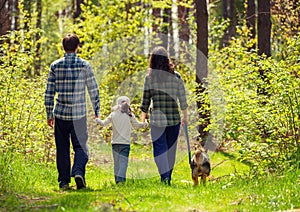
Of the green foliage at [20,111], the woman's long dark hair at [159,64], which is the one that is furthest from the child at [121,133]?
the green foliage at [20,111]

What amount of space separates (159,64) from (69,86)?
146 cm

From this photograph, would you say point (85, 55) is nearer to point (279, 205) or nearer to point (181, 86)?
point (181, 86)

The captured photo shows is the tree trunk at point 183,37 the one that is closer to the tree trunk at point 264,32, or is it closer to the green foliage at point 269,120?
the tree trunk at point 264,32

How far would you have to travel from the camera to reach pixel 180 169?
13.0m

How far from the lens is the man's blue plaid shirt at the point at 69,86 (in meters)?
8.07

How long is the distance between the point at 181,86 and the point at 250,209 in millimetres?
3029

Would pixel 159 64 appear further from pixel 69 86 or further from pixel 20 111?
pixel 20 111

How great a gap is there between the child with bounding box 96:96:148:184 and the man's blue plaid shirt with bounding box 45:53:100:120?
795 mm

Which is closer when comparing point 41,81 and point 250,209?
point 250,209

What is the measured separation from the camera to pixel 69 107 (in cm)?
806

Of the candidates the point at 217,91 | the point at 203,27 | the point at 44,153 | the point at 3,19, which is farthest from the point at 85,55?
the point at 217,91

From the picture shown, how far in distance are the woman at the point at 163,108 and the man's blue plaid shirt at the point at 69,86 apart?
1094mm

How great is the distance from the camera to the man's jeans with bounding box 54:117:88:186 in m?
8.09

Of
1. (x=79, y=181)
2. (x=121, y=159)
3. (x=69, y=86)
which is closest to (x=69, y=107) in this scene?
(x=69, y=86)
